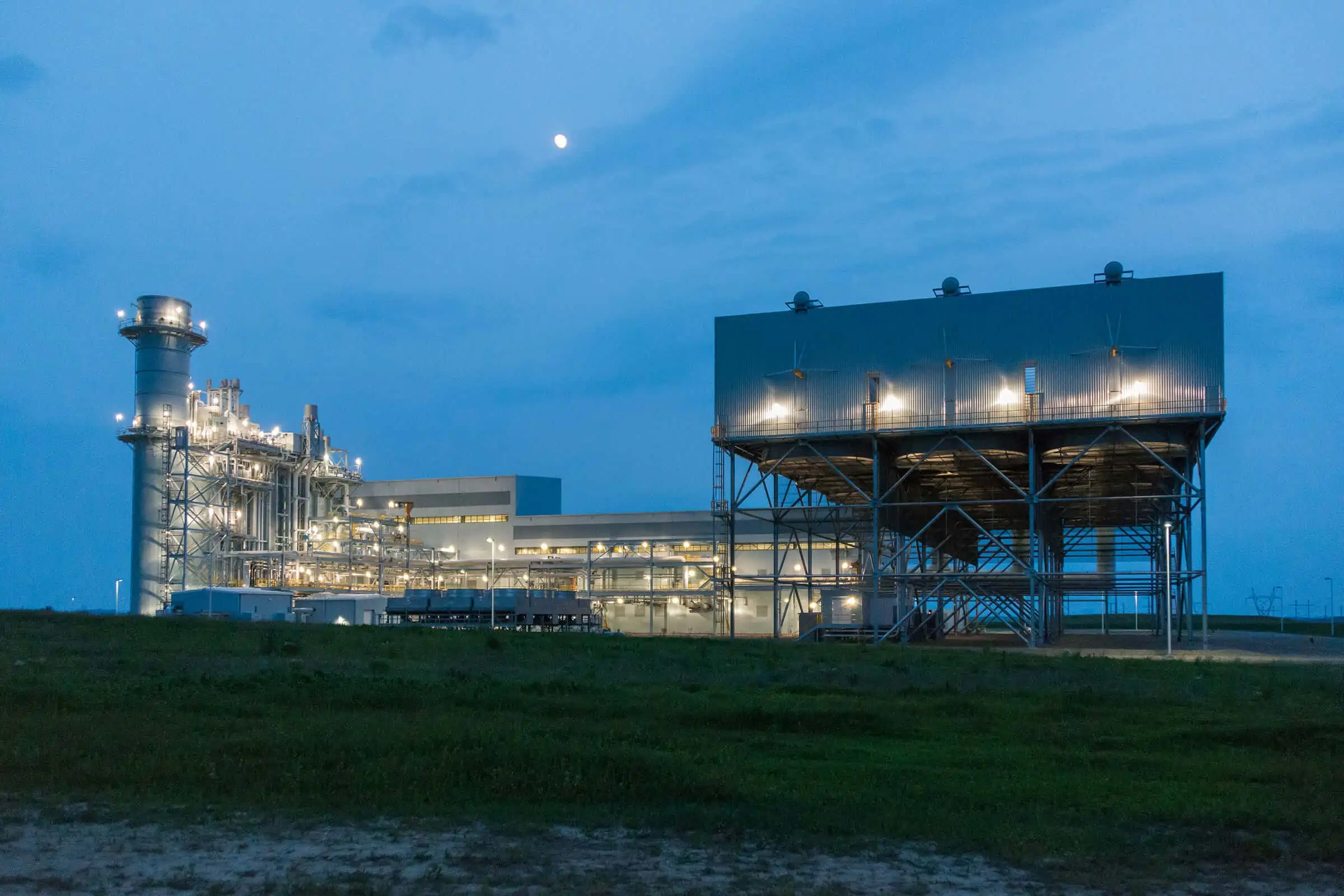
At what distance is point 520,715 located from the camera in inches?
813

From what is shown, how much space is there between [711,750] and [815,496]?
232 feet

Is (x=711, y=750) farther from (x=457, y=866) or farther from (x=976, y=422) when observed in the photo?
(x=976, y=422)

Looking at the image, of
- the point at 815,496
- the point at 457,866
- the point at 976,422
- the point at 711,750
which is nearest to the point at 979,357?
the point at 976,422

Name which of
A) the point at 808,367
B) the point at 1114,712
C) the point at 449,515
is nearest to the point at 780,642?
the point at 808,367

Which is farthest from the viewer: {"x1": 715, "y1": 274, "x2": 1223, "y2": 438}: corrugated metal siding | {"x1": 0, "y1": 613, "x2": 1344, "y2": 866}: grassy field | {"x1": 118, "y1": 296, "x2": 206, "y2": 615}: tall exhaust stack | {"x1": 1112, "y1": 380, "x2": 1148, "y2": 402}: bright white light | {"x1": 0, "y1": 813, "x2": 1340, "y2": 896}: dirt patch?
{"x1": 118, "y1": 296, "x2": 206, "y2": 615}: tall exhaust stack

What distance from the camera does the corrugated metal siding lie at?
182 feet

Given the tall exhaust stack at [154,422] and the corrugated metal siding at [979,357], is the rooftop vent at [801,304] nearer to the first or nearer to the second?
the corrugated metal siding at [979,357]

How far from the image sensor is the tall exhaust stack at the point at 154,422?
82.0m

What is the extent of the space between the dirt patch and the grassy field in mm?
689

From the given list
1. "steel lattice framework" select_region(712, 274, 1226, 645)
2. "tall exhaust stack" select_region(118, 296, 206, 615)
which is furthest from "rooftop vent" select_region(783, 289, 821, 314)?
"tall exhaust stack" select_region(118, 296, 206, 615)

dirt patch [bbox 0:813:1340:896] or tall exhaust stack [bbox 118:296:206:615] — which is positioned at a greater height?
tall exhaust stack [bbox 118:296:206:615]

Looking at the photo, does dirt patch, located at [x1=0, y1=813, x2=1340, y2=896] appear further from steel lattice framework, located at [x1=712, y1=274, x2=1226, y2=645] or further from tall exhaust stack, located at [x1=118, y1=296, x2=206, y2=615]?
tall exhaust stack, located at [x1=118, y1=296, x2=206, y2=615]

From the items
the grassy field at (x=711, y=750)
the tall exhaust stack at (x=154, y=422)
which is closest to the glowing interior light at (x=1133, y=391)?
the grassy field at (x=711, y=750)

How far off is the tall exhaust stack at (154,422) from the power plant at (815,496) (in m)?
0.17
